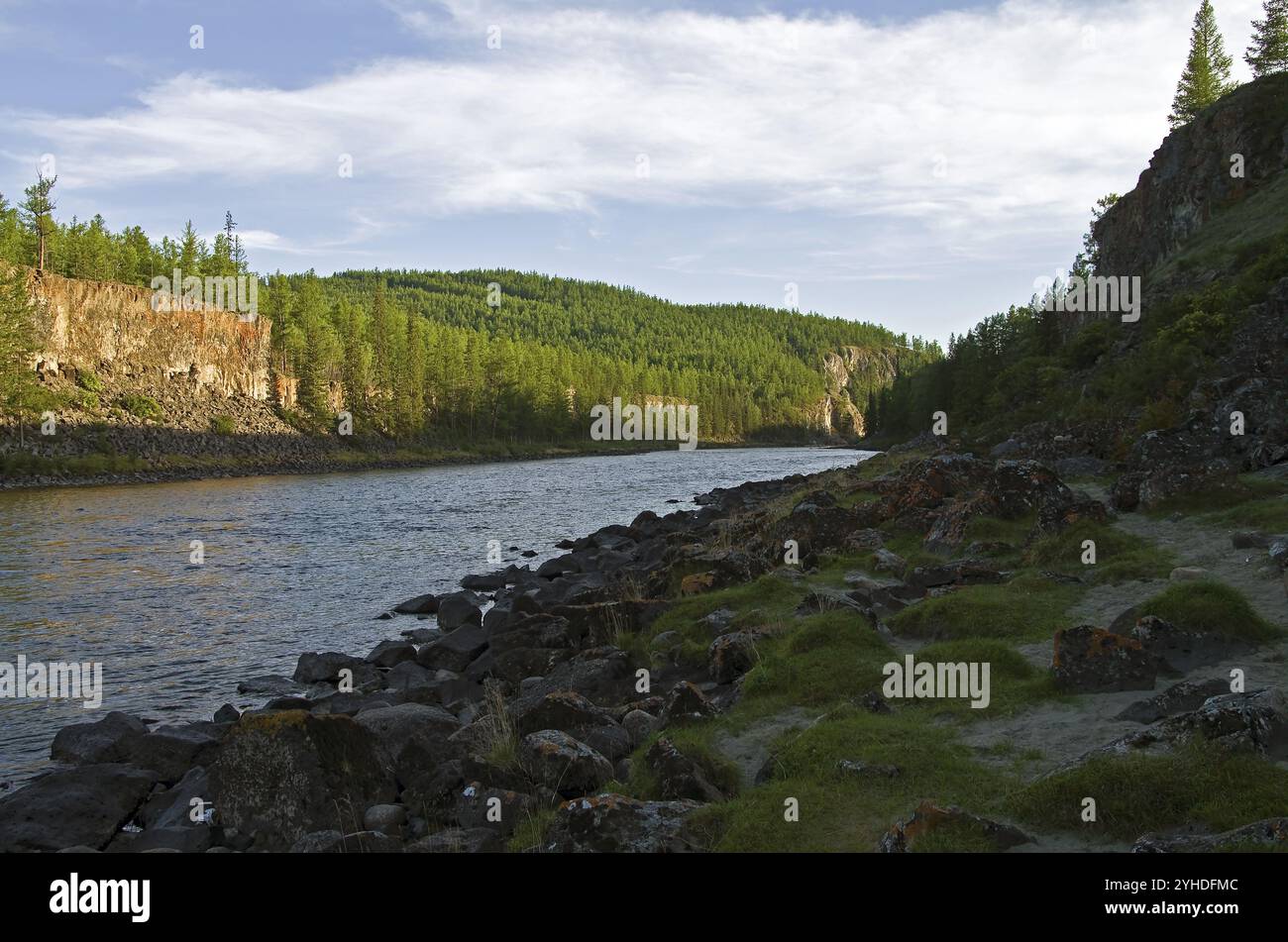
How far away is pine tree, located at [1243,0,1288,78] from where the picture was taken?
62438 mm

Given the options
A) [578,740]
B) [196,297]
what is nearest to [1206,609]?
[578,740]

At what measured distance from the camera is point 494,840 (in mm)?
8336

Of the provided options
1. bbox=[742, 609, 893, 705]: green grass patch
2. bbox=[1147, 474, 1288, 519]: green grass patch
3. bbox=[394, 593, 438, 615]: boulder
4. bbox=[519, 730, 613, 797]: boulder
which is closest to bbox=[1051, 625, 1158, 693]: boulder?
bbox=[742, 609, 893, 705]: green grass patch

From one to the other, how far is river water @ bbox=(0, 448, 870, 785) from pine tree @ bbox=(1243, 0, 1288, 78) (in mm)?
52758

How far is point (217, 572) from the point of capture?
102 feet

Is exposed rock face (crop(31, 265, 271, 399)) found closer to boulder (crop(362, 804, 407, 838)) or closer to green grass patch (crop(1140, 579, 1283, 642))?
A: boulder (crop(362, 804, 407, 838))

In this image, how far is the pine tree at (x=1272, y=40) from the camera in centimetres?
6244

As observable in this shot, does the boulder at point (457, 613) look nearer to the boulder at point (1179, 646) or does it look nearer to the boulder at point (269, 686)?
the boulder at point (269, 686)

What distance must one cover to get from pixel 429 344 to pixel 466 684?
152m

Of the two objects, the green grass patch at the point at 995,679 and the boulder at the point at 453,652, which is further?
the boulder at the point at 453,652

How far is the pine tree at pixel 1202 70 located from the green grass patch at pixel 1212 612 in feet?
254

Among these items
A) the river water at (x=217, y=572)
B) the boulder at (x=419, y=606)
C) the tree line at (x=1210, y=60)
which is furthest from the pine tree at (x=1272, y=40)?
the boulder at (x=419, y=606)

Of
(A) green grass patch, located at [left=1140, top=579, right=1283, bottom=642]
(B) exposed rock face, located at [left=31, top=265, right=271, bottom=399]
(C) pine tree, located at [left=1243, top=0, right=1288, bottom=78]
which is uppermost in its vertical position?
(C) pine tree, located at [left=1243, top=0, right=1288, bottom=78]

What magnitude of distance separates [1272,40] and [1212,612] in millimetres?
73150
